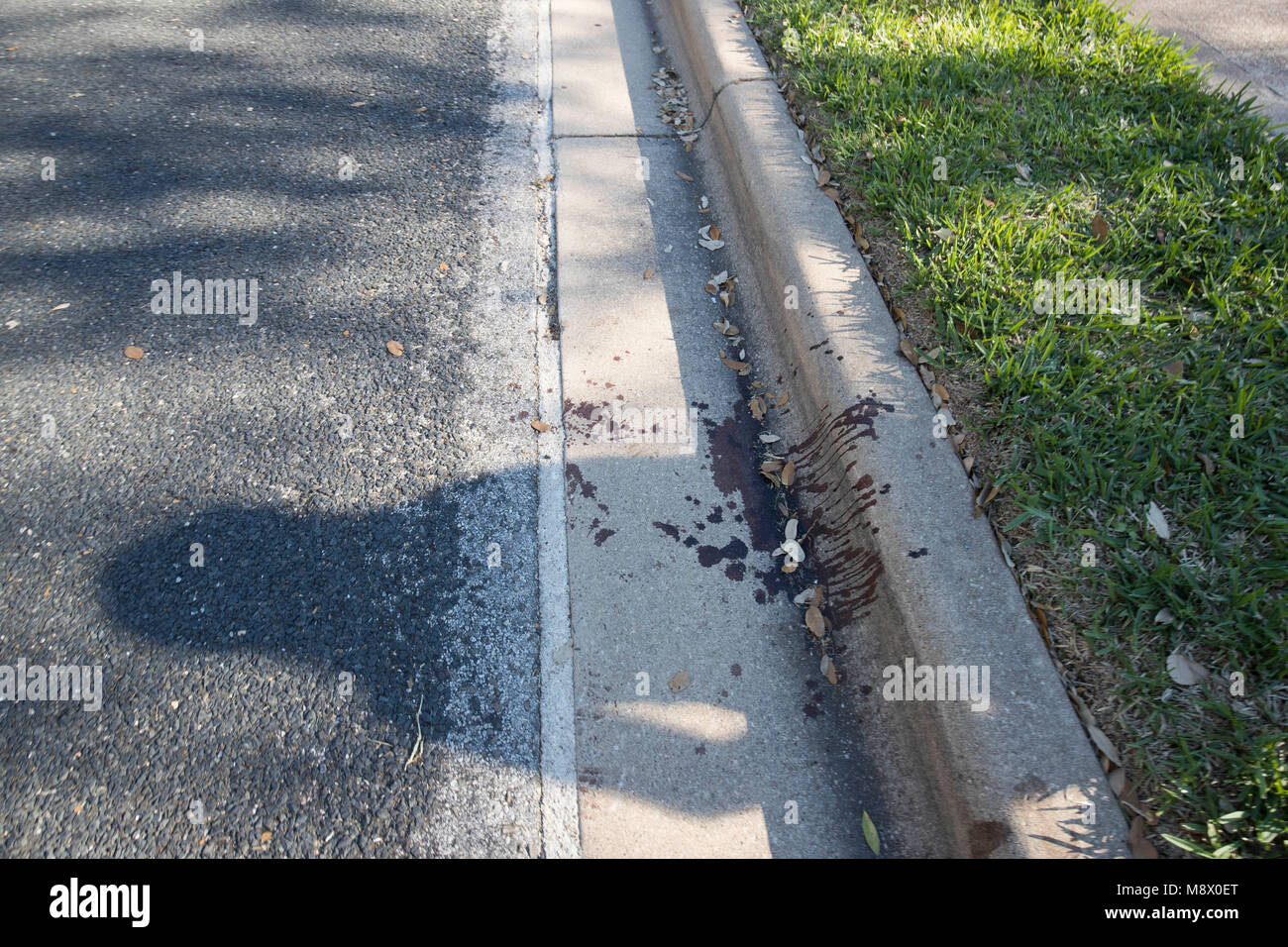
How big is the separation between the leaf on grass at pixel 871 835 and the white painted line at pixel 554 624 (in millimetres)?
820

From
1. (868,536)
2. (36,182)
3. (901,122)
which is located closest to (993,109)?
(901,122)

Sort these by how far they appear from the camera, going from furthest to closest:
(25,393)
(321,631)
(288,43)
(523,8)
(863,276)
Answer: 1. (523,8)
2. (288,43)
3. (863,276)
4. (25,393)
5. (321,631)

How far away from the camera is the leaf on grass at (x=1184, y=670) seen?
2072mm

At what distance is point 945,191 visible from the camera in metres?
3.51

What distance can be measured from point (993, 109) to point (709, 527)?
278cm

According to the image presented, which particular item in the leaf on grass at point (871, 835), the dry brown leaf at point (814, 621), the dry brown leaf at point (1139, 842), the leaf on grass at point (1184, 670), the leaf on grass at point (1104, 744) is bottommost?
the leaf on grass at point (871, 835)

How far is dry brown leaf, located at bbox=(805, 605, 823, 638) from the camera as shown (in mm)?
2564

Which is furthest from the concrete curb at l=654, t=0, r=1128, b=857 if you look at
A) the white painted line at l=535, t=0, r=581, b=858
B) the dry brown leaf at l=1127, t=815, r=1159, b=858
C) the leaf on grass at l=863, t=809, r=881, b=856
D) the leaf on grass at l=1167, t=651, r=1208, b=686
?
the white painted line at l=535, t=0, r=581, b=858

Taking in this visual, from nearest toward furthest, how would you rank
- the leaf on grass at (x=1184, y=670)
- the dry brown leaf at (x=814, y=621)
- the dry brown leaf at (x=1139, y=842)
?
1. the dry brown leaf at (x=1139, y=842)
2. the leaf on grass at (x=1184, y=670)
3. the dry brown leaf at (x=814, y=621)

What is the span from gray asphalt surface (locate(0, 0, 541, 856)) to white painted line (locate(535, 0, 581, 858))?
5cm

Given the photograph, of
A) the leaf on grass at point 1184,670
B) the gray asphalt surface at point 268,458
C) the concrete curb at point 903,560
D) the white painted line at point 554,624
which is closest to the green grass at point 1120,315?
the leaf on grass at point 1184,670

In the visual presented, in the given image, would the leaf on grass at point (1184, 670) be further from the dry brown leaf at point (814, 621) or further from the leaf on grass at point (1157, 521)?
the dry brown leaf at point (814, 621)

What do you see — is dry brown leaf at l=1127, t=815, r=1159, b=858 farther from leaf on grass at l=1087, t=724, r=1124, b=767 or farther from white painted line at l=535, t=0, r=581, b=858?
white painted line at l=535, t=0, r=581, b=858

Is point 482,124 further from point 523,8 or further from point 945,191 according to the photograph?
point 945,191
